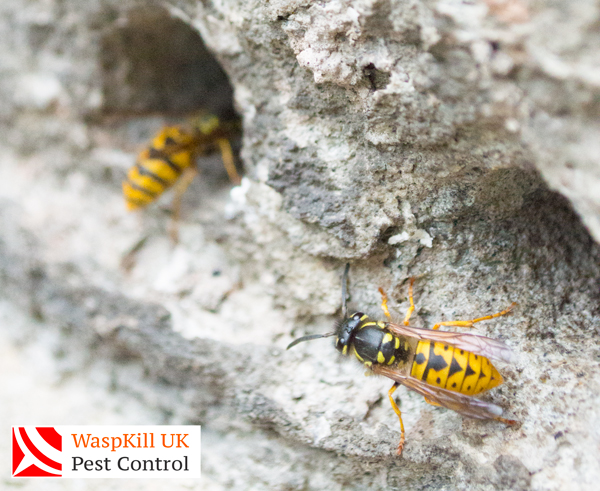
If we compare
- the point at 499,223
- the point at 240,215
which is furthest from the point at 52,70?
the point at 499,223

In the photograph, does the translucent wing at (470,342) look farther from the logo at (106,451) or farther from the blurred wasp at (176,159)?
the blurred wasp at (176,159)

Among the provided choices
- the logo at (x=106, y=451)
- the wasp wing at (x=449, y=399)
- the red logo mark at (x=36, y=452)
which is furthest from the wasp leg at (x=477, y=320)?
the red logo mark at (x=36, y=452)

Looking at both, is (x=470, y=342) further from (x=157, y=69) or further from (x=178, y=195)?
(x=157, y=69)

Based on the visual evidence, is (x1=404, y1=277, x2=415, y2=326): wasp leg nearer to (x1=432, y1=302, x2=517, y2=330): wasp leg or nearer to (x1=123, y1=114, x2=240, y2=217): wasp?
(x1=432, y1=302, x2=517, y2=330): wasp leg

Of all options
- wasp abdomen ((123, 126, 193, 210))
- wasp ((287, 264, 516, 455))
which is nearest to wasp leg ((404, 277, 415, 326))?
wasp ((287, 264, 516, 455))

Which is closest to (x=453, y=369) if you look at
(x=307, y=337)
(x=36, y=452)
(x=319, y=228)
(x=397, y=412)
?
(x=397, y=412)

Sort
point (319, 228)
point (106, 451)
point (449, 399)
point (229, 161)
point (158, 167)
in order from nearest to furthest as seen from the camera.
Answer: point (449, 399), point (319, 228), point (106, 451), point (158, 167), point (229, 161)
